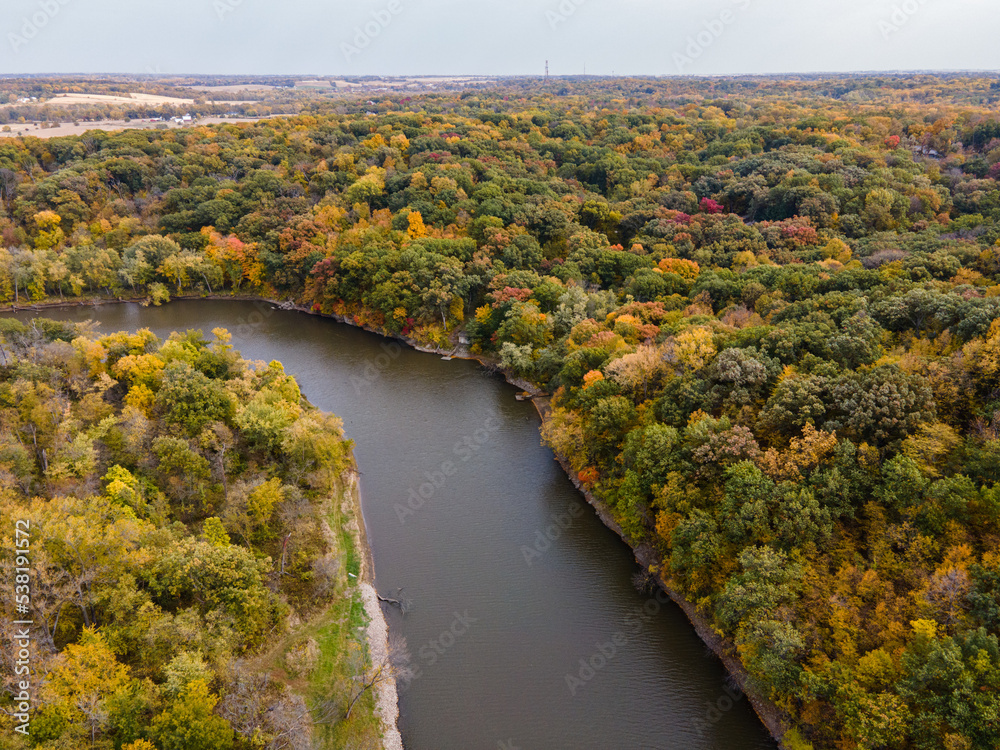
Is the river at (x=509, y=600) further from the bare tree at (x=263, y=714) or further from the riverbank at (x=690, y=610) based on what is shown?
the bare tree at (x=263, y=714)

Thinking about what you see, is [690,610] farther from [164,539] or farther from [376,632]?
[164,539]

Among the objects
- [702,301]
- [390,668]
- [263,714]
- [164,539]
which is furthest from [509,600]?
[702,301]

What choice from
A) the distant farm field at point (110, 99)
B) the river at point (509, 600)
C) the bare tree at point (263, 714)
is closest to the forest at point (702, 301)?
the river at point (509, 600)

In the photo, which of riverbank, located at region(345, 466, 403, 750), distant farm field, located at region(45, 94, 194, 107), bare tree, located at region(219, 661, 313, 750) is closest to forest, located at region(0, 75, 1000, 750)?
bare tree, located at region(219, 661, 313, 750)

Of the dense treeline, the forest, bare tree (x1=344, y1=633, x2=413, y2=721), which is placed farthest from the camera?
bare tree (x1=344, y1=633, x2=413, y2=721)

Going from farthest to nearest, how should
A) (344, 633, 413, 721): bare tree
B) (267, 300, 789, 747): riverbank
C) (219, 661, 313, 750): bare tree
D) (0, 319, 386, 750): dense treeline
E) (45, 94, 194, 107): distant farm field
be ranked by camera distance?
(45, 94, 194, 107): distant farm field, (344, 633, 413, 721): bare tree, (267, 300, 789, 747): riverbank, (219, 661, 313, 750): bare tree, (0, 319, 386, 750): dense treeline

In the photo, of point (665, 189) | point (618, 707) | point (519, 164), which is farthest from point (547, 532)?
point (519, 164)

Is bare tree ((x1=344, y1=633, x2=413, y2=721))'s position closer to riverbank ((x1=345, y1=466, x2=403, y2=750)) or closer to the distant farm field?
riverbank ((x1=345, y1=466, x2=403, y2=750))
